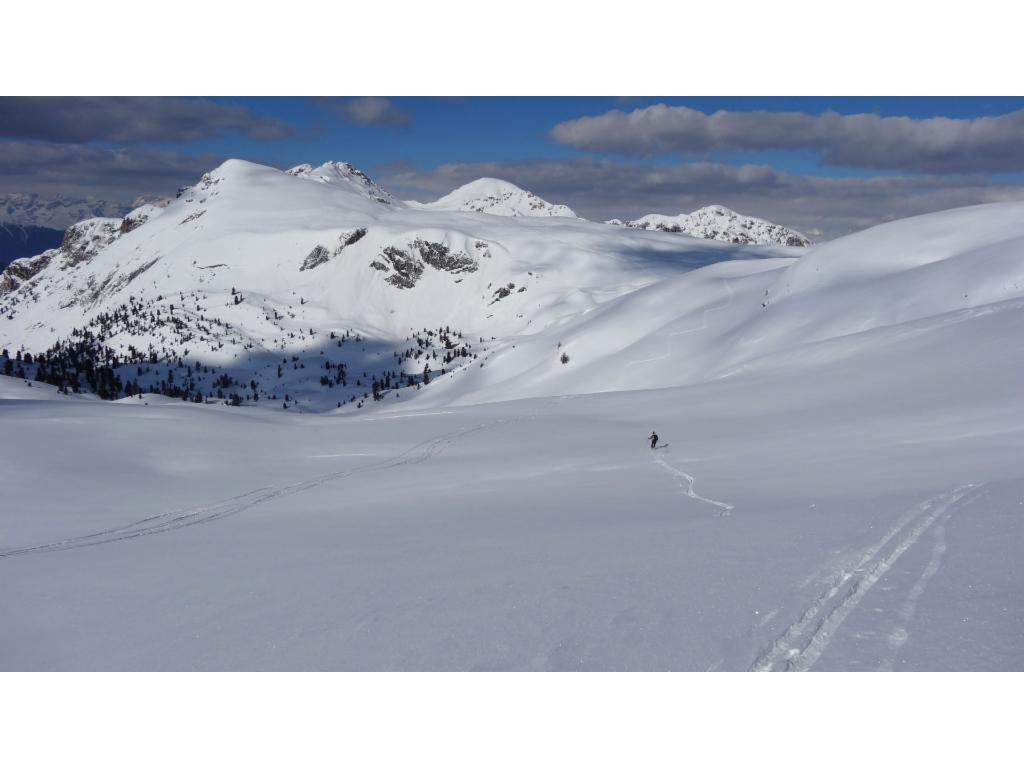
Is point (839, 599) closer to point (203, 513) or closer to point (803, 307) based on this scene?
point (203, 513)

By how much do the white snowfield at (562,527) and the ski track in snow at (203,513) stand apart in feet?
0.41

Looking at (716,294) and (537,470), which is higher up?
(716,294)

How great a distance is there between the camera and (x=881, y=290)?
182ft

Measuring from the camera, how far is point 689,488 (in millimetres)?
18359

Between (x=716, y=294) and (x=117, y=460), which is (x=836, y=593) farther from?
(x=716, y=294)

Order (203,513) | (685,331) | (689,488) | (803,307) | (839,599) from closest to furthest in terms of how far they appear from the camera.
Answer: (839,599) → (689,488) → (203,513) → (803,307) → (685,331)

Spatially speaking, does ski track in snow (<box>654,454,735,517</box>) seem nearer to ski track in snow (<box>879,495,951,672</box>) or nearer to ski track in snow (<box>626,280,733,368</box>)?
ski track in snow (<box>879,495,951,672</box>)

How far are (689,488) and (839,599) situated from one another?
29.4 ft

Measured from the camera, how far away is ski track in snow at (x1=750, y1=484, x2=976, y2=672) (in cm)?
814

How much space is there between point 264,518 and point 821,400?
22.4 metres

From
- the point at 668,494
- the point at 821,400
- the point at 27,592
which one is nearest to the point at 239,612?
the point at 27,592

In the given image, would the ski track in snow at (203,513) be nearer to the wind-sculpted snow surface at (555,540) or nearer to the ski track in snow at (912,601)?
the wind-sculpted snow surface at (555,540)

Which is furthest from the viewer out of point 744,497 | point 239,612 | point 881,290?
point 881,290

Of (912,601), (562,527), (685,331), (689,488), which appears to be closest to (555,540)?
(562,527)
